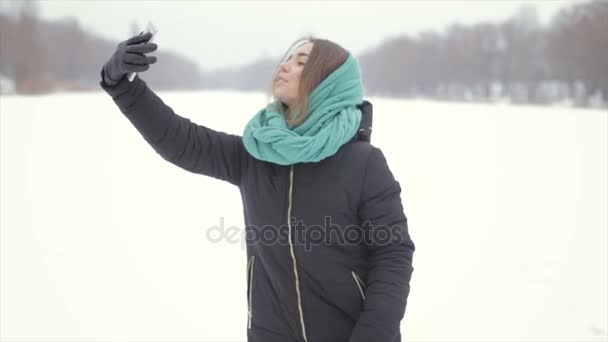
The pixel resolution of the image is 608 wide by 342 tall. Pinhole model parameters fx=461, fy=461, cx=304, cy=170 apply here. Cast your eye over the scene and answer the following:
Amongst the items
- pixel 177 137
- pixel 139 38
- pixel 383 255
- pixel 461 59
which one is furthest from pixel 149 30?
pixel 461 59

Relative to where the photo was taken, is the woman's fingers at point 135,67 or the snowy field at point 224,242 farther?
the snowy field at point 224,242

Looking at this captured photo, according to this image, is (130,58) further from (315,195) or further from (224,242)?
(224,242)

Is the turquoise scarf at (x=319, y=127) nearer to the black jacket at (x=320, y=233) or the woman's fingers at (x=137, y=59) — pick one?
the black jacket at (x=320, y=233)

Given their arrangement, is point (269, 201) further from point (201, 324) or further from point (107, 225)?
point (107, 225)

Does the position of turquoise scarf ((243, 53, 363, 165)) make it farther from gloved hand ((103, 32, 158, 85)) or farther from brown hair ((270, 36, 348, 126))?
gloved hand ((103, 32, 158, 85))

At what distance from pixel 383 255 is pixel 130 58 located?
84cm

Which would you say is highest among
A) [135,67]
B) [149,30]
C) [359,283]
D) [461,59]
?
[461,59]

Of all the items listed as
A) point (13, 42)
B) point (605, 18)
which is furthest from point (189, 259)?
point (13, 42)

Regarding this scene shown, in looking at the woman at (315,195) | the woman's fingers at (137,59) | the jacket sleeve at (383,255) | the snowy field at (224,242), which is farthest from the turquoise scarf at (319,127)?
the snowy field at (224,242)

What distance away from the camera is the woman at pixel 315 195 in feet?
4.08

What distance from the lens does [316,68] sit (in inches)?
50.9

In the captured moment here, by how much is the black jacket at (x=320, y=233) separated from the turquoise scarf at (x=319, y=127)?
2.7 inches

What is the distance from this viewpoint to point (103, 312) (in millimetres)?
3080

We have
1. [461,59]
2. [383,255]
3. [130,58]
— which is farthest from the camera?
[461,59]
